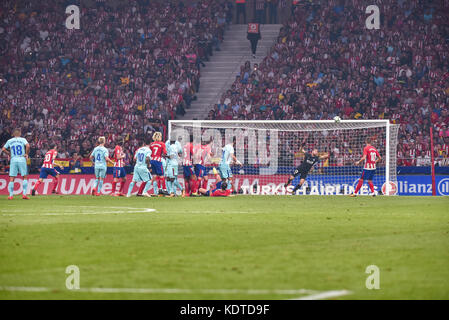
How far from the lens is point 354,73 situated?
125ft

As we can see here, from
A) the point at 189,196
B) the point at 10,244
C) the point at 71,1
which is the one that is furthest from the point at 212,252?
the point at 71,1

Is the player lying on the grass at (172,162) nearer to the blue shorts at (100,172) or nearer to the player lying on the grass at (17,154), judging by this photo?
the blue shorts at (100,172)

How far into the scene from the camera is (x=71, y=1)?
47438mm

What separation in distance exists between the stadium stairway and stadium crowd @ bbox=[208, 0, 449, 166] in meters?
1.25

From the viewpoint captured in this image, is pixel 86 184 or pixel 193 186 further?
pixel 86 184

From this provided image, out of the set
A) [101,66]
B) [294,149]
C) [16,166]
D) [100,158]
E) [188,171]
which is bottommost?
[188,171]

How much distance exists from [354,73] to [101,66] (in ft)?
48.3

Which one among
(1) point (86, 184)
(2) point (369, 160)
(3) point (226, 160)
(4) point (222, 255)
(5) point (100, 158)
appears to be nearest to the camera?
(4) point (222, 255)

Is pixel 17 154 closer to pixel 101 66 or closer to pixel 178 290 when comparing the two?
pixel 101 66

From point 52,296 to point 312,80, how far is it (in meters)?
32.8

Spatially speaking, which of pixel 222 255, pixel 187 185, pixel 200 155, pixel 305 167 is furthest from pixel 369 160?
pixel 222 255

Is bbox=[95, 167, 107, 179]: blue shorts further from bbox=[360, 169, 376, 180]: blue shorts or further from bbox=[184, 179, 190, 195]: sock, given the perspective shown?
bbox=[360, 169, 376, 180]: blue shorts

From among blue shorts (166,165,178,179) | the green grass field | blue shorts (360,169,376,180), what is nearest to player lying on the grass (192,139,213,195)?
blue shorts (166,165,178,179)

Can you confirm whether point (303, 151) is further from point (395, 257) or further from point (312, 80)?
point (395, 257)
